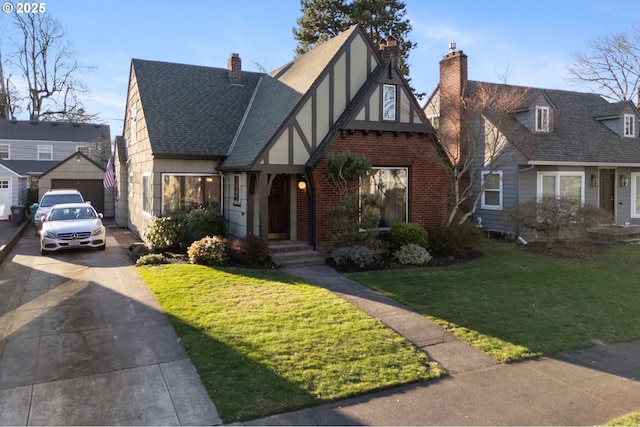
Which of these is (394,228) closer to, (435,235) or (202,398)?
(435,235)

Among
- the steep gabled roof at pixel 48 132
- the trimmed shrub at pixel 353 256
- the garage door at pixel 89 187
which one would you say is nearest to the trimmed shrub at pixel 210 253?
the trimmed shrub at pixel 353 256

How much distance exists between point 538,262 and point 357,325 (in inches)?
323

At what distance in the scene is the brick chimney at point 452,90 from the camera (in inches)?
727

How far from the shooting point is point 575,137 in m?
19.8

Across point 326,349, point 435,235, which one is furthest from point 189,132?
point 326,349

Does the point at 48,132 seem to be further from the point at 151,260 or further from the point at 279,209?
the point at 151,260

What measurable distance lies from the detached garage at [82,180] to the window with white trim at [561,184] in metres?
22.0

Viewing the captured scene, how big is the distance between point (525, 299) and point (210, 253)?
25.0 ft

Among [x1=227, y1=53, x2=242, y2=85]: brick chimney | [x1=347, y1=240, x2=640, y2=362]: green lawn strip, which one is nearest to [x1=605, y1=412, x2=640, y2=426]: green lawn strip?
[x1=347, y1=240, x2=640, y2=362]: green lawn strip

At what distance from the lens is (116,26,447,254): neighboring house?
43.1ft

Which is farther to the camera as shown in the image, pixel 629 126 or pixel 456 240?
pixel 629 126

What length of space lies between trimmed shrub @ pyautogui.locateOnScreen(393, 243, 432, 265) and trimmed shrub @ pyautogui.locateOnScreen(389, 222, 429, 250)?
0.94 feet

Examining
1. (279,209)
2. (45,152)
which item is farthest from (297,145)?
(45,152)

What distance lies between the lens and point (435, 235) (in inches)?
555
